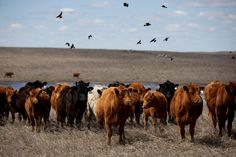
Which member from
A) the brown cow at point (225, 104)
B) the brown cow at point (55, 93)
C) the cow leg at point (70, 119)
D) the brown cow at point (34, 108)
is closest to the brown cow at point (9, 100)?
the brown cow at point (55, 93)

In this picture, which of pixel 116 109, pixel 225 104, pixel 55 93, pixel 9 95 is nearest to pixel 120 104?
pixel 116 109

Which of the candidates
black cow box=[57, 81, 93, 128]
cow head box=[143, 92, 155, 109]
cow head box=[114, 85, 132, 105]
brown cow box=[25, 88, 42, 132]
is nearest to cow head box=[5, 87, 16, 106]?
brown cow box=[25, 88, 42, 132]

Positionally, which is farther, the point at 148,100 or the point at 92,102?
the point at 92,102

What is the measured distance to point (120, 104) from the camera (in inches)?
466

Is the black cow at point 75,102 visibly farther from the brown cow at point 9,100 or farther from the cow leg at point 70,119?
the brown cow at point 9,100

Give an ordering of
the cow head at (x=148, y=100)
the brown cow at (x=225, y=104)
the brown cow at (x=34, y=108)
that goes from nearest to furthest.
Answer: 1. the brown cow at (x=225, y=104)
2. the cow head at (x=148, y=100)
3. the brown cow at (x=34, y=108)

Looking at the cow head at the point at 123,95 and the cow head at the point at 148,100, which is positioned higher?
the cow head at the point at 123,95

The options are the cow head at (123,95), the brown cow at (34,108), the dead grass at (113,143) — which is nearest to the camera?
the dead grass at (113,143)

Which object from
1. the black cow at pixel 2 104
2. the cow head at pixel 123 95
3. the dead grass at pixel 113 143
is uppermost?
the cow head at pixel 123 95

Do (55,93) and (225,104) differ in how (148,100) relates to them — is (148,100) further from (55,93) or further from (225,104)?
(55,93)

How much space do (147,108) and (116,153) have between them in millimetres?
3365

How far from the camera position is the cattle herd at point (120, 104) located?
1193 centimetres

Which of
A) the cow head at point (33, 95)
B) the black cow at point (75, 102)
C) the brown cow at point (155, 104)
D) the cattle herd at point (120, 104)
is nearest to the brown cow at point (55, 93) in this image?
the cattle herd at point (120, 104)

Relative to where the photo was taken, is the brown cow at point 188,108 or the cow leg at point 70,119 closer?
the brown cow at point 188,108
